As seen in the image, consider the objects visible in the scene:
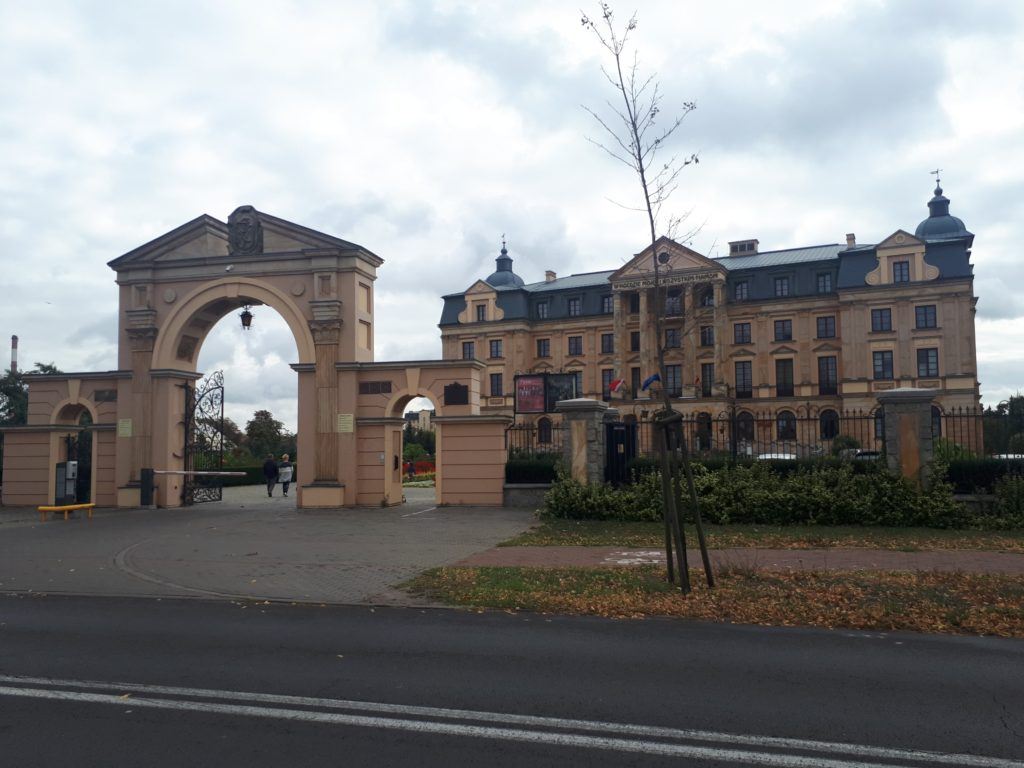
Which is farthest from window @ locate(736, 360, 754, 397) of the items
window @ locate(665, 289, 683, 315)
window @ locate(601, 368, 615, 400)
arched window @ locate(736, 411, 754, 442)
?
window @ locate(601, 368, 615, 400)

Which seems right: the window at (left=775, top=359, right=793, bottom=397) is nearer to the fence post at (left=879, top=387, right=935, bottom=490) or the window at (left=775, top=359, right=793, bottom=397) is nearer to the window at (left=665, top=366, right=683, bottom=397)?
the window at (left=665, top=366, right=683, bottom=397)

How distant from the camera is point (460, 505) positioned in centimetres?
2200

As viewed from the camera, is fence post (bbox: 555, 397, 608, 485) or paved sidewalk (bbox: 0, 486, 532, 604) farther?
fence post (bbox: 555, 397, 608, 485)

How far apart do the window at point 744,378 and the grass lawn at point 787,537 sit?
4627cm

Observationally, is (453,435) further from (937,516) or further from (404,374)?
(937,516)

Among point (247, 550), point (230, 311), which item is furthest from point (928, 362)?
point (247, 550)

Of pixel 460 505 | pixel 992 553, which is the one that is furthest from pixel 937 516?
pixel 460 505

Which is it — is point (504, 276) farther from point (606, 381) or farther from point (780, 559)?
point (780, 559)

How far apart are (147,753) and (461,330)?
6504cm

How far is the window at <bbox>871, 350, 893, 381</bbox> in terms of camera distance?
55.7 meters

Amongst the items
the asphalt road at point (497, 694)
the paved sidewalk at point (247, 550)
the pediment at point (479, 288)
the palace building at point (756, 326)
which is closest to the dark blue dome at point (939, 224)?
the palace building at point (756, 326)

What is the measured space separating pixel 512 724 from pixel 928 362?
185ft

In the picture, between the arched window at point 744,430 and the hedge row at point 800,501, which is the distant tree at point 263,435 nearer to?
the arched window at point 744,430

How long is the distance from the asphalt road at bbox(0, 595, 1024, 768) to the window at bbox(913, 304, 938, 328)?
5259cm
